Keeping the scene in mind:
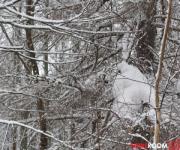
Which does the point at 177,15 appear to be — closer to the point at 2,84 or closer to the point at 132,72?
the point at 132,72

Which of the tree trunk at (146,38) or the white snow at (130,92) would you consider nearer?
the white snow at (130,92)

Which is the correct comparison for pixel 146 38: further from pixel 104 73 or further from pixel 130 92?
pixel 130 92

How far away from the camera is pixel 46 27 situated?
19.3 feet

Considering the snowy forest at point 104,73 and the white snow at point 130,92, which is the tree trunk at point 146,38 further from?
the white snow at point 130,92

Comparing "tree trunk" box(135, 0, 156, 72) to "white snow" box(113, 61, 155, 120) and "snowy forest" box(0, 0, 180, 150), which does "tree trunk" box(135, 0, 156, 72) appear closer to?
"snowy forest" box(0, 0, 180, 150)

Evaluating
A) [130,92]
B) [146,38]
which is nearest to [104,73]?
[130,92]

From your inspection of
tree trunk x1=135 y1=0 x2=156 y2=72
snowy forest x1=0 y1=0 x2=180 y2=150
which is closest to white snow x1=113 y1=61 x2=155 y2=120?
snowy forest x1=0 y1=0 x2=180 y2=150

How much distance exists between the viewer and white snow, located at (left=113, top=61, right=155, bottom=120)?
6.62 meters

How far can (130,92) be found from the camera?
705cm

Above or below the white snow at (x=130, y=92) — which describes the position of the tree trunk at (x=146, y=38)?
above

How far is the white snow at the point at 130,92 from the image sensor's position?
662cm

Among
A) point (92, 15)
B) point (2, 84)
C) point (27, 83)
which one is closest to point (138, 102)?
point (92, 15)

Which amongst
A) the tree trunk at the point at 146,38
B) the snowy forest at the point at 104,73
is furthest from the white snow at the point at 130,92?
the tree trunk at the point at 146,38

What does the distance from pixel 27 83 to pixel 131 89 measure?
2381 millimetres
